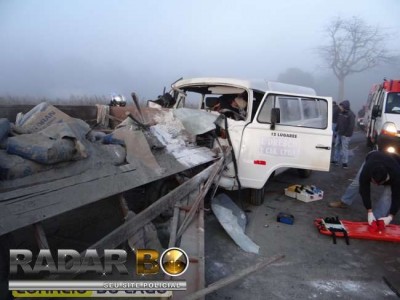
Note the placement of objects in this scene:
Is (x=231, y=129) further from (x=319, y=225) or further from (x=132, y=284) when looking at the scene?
(x=132, y=284)

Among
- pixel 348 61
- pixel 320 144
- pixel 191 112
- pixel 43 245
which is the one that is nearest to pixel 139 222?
pixel 43 245

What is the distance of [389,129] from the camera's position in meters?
8.84

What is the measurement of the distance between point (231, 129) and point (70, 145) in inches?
127

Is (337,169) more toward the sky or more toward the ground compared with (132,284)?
more toward the ground

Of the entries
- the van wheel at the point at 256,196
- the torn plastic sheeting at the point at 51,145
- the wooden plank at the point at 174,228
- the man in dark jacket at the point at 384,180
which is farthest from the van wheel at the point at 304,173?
the torn plastic sheeting at the point at 51,145

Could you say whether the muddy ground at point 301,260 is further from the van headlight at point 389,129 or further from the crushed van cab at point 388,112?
the crushed van cab at point 388,112

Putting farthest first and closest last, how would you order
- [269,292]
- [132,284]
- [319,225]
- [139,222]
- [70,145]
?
[319,225], [269,292], [139,222], [70,145], [132,284]

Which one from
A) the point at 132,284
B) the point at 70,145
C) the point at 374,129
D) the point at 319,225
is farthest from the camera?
the point at 374,129

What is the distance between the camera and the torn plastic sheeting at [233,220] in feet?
14.1

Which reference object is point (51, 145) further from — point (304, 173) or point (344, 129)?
point (344, 129)

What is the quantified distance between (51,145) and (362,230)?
13.9ft

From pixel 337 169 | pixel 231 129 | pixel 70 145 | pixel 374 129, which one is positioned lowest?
pixel 337 169

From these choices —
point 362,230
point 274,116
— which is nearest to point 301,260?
point 362,230

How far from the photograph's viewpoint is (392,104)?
9516 millimetres
